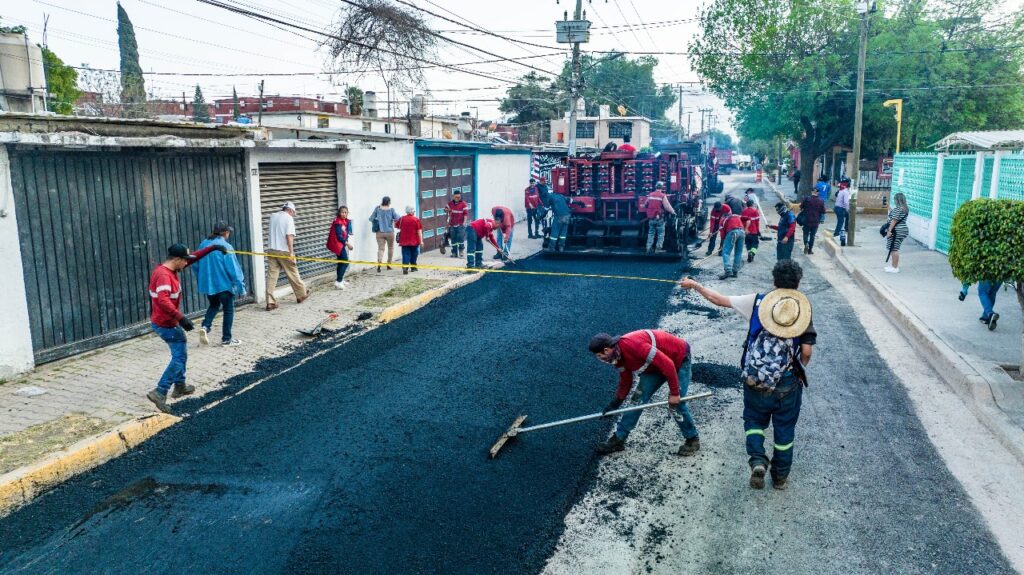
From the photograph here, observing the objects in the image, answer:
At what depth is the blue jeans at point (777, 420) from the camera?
17.0 feet

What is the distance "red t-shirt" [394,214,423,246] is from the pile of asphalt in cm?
521

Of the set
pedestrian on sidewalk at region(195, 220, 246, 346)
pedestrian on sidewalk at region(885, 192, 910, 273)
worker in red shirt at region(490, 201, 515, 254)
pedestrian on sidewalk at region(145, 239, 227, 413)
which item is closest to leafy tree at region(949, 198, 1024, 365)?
pedestrian on sidewalk at region(885, 192, 910, 273)

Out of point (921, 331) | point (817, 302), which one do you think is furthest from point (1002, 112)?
point (921, 331)

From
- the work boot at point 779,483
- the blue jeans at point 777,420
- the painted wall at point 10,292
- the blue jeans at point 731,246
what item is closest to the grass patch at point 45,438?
the painted wall at point 10,292

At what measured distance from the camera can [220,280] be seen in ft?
29.1

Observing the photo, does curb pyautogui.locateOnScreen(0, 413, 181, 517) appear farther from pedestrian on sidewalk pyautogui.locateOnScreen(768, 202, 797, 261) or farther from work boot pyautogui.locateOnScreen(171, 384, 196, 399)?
pedestrian on sidewalk pyautogui.locateOnScreen(768, 202, 797, 261)

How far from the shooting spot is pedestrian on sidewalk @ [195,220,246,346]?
28.9 ft

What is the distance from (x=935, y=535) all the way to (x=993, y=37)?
3205cm

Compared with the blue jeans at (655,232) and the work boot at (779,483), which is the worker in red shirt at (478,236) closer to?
the blue jeans at (655,232)

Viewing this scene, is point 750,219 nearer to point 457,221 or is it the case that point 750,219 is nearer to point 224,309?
point 457,221

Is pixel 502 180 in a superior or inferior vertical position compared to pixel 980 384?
superior

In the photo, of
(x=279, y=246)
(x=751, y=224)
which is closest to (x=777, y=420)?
(x=279, y=246)

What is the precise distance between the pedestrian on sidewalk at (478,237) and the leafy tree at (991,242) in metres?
8.58

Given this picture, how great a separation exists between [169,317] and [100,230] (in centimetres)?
289
